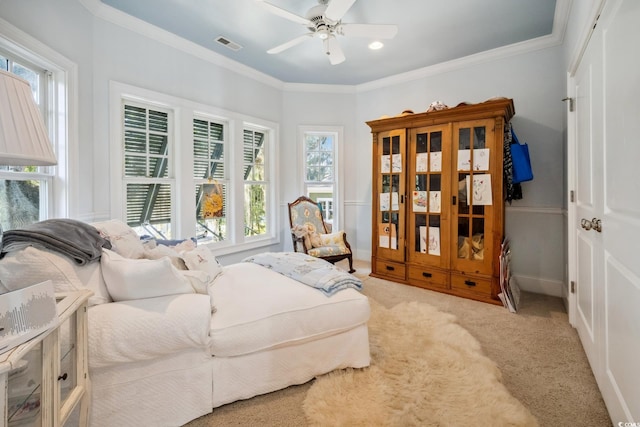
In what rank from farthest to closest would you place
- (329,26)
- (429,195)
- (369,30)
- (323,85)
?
1. (323,85)
2. (429,195)
3. (329,26)
4. (369,30)

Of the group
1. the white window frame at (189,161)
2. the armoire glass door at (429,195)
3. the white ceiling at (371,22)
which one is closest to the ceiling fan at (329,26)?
the white ceiling at (371,22)

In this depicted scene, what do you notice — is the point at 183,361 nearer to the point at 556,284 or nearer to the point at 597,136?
the point at 597,136

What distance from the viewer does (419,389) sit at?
5.35 ft

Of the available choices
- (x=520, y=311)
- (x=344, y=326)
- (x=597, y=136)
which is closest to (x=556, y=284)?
(x=520, y=311)

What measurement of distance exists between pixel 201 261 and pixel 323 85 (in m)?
3.47

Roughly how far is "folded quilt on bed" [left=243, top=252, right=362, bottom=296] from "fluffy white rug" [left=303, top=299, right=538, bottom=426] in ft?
1.64

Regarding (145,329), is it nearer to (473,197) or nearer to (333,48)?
(333,48)

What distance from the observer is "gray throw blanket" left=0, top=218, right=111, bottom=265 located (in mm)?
1223

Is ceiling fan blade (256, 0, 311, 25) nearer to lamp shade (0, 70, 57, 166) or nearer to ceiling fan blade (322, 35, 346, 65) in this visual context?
ceiling fan blade (322, 35, 346, 65)

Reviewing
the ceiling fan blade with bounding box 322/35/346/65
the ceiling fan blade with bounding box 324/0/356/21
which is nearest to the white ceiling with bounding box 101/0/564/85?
the ceiling fan blade with bounding box 322/35/346/65

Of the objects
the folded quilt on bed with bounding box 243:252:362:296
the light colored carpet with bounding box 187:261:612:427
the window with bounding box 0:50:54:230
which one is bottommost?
the light colored carpet with bounding box 187:261:612:427

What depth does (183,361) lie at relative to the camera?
142cm

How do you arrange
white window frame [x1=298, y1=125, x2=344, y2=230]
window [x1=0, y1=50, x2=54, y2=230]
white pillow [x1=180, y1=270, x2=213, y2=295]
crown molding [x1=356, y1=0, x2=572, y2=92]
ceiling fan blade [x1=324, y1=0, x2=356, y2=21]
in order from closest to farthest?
1. white pillow [x1=180, y1=270, x2=213, y2=295]
2. window [x1=0, y1=50, x2=54, y2=230]
3. ceiling fan blade [x1=324, y1=0, x2=356, y2=21]
4. crown molding [x1=356, y1=0, x2=572, y2=92]
5. white window frame [x1=298, y1=125, x2=344, y2=230]

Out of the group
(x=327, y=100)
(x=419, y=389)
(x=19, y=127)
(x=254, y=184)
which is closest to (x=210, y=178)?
(x=254, y=184)
